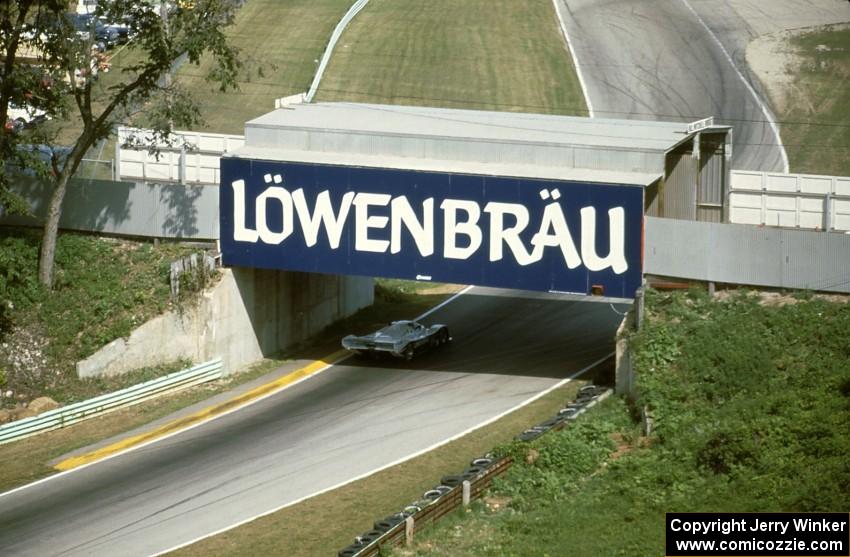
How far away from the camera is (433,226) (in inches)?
1516

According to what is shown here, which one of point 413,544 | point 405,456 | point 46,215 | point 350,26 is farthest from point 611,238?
point 350,26

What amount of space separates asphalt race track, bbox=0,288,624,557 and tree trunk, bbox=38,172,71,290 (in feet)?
26.3

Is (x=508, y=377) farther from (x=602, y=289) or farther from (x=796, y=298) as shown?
(x=796, y=298)

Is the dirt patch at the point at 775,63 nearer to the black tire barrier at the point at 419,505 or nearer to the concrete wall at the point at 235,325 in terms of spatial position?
the concrete wall at the point at 235,325

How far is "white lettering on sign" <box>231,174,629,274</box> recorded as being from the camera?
121 ft

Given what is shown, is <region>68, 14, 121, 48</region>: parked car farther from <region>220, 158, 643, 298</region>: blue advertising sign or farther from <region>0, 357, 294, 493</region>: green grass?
<region>0, 357, 294, 493</region>: green grass

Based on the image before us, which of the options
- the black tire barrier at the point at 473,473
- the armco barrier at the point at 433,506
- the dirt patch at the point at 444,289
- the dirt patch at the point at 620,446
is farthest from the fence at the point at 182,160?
the black tire barrier at the point at 473,473

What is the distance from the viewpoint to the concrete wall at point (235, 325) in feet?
129

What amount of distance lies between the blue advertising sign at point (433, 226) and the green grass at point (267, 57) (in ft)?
85.4

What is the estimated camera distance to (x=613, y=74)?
73.0 metres

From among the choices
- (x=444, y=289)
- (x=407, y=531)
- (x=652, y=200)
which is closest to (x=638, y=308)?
(x=652, y=200)

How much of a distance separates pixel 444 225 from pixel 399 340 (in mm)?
4864

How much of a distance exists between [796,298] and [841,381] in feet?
17.9

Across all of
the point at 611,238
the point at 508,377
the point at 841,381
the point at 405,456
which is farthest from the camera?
the point at 508,377
